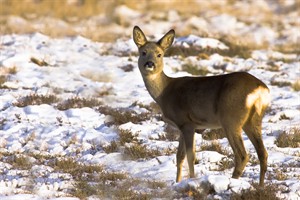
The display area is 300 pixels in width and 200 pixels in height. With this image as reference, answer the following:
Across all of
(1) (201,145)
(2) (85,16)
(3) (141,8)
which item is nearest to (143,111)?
(1) (201,145)

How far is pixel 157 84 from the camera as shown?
8523 millimetres

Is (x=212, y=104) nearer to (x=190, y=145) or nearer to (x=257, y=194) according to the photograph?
(x=190, y=145)

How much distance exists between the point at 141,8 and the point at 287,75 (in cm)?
1552

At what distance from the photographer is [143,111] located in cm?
1195

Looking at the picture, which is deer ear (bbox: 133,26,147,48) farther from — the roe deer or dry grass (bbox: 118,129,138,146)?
dry grass (bbox: 118,129,138,146)

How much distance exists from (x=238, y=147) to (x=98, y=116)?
15.3 feet

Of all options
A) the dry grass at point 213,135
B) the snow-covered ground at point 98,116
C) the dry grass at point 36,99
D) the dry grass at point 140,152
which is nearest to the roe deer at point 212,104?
the snow-covered ground at point 98,116

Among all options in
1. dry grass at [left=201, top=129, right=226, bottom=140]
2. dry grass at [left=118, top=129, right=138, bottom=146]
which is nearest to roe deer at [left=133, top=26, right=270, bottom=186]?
dry grass at [left=118, top=129, right=138, bottom=146]

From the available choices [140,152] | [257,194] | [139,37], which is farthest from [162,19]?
[257,194]

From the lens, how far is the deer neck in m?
8.45

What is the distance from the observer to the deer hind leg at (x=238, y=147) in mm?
7164

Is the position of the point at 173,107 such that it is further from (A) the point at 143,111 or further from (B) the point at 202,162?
(A) the point at 143,111

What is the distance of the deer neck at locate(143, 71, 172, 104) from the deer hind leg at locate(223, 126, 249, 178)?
60.1 inches

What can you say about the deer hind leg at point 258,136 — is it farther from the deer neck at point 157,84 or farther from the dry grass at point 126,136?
the dry grass at point 126,136
